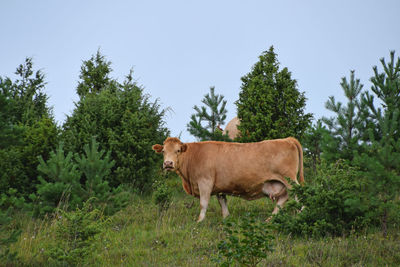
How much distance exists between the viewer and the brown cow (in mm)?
9594

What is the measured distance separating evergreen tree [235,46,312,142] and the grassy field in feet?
13.9

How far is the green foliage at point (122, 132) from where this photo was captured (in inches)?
467

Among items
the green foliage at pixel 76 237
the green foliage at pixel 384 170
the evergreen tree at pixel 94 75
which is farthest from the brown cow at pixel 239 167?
the evergreen tree at pixel 94 75

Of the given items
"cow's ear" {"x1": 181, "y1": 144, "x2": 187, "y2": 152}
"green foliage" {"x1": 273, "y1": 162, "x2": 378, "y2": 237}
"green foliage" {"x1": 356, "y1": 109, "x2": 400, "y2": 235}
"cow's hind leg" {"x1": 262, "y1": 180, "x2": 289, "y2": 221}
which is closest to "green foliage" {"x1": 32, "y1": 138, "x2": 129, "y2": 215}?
"cow's ear" {"x1": 181, "y1": 144, "x2": 187, "y2": 152}

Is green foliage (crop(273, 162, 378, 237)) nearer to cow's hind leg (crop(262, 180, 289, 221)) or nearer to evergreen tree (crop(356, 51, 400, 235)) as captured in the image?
→ evergreen tree (crop(356, 51, 400, 235))

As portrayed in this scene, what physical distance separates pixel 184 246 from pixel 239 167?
2.90 metres

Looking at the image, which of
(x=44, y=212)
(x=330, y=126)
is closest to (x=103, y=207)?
(x=44, y=212)

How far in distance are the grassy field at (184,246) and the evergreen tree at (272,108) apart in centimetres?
424

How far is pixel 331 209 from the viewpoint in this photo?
7.77 meters

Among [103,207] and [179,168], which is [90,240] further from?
[179,168]

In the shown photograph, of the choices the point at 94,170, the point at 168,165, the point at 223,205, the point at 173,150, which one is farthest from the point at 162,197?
the point at 94,170

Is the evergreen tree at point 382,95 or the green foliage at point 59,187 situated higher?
the evergreen tree at point 382,95

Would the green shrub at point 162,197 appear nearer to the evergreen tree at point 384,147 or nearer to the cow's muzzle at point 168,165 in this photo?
the cow's muzzle at point 168,165

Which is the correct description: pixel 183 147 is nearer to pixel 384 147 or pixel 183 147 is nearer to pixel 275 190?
pixel 275 190
